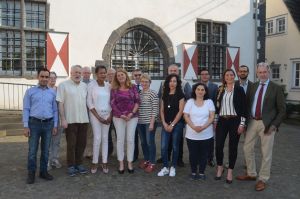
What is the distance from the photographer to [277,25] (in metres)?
19.8

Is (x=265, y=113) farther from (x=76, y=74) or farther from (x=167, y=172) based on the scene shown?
(x=76, y=74)

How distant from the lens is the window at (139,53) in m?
11.5

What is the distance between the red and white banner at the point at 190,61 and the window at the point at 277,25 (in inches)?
359

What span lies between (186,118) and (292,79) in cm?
1506

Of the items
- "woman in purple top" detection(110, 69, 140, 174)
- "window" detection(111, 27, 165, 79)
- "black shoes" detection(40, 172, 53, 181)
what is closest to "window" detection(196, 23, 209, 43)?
"window" detection(111, 27, 165, 79)

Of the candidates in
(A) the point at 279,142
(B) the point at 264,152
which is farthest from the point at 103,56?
(B) the point at 264,152

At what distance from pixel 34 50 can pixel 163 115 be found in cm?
599

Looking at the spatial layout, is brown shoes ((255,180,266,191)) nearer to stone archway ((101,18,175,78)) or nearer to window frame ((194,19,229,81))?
stone archway ((101,18,175,78))

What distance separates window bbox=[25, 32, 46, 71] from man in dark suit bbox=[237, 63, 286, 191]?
6.85m

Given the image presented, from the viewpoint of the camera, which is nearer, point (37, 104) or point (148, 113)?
point (37, 104)

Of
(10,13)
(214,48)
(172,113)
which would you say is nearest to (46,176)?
(172,113)

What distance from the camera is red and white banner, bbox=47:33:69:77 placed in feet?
33.2

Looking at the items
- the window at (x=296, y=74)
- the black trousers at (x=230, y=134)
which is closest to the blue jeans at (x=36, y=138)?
the black trousers at (x=230, y=134)

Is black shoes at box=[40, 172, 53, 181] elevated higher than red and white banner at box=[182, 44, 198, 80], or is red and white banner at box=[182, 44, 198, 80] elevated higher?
red and white banner at box=[182, 44, 198, 80]
